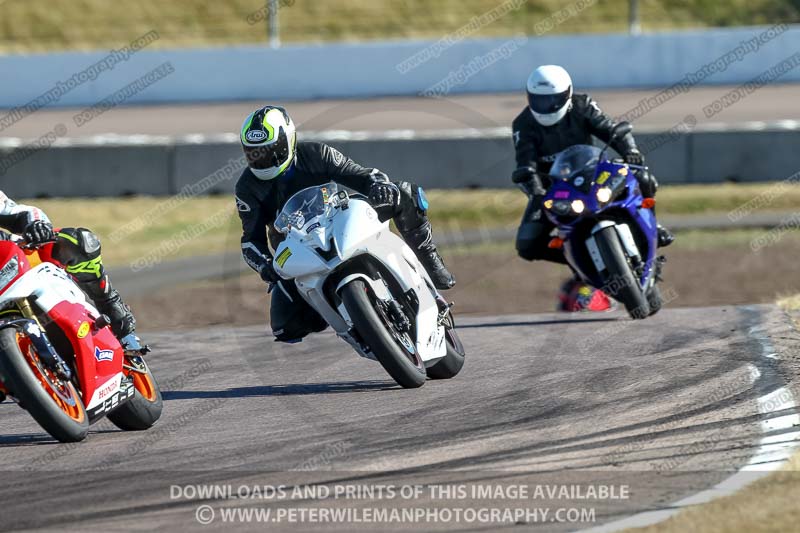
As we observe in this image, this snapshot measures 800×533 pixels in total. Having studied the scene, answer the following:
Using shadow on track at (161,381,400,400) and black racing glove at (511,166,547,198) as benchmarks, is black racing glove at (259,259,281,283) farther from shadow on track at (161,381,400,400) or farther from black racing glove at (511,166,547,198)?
black racing glove at (511,166,547,198)

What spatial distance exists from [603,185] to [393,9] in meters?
19.3

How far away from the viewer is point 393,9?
2903cm

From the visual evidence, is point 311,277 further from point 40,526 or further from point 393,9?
point 393,9

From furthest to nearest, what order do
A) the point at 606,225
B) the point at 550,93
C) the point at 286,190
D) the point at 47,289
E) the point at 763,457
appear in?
the point at 550,93 < the point at 606,225 < the point at 286,190 < the point at 47,289 < the point at 763,457

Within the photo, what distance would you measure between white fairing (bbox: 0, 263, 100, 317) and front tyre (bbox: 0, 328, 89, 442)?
0.78 ft

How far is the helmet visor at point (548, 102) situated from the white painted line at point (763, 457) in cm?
407

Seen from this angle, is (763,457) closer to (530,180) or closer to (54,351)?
(54,351)

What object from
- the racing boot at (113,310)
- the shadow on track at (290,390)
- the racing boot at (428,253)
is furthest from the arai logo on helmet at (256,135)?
the shadow on track at (290,390)

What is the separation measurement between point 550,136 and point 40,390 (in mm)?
6181

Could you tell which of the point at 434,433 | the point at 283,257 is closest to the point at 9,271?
the point at 283,257

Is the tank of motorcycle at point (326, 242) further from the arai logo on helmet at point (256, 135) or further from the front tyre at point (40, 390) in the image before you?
the front tyre at point (40, 390)

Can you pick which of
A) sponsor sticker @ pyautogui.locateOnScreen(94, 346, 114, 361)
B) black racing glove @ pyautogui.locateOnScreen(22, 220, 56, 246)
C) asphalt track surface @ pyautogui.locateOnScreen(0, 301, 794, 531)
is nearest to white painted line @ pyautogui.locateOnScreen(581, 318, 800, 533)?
asphalt track surface @ pyautogui.locateOnScreen(0, 301, 794, 531)

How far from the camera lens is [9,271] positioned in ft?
21.1

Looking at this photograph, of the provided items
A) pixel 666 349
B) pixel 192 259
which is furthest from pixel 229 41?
pixel 666 349
